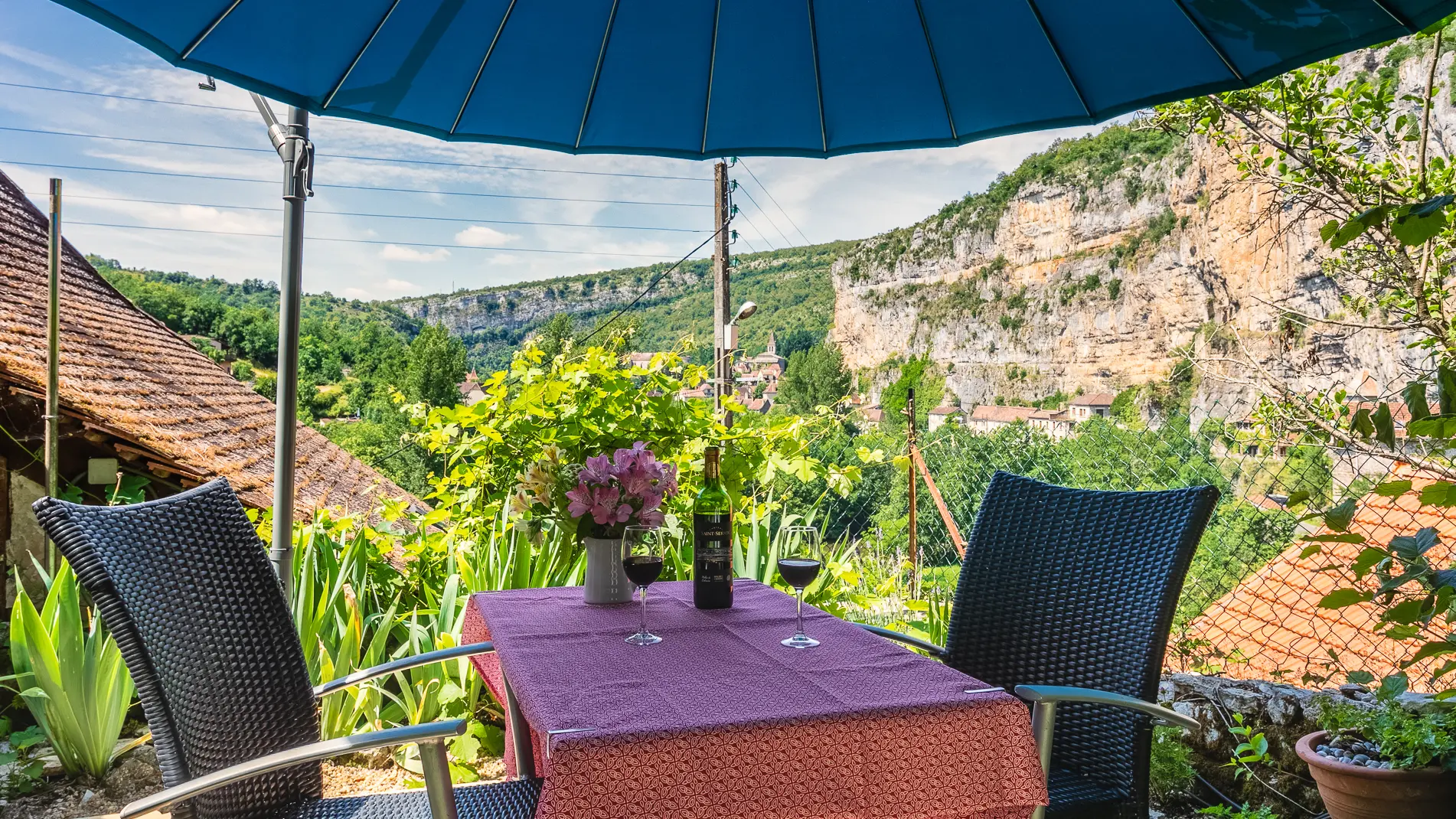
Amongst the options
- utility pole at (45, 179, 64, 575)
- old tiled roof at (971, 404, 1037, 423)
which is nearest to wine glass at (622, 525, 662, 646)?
utility pole at (45, 179, 64, 575)

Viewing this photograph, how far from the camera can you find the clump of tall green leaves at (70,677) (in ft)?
6.86

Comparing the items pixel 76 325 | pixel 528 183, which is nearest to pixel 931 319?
pixel 528 183

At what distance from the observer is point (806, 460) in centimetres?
287

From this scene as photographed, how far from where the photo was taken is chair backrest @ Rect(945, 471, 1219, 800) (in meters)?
1.33

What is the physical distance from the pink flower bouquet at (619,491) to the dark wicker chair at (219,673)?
1.38ft

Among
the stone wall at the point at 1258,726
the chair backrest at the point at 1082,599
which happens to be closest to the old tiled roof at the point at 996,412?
the stone wall at the point at 1258,726

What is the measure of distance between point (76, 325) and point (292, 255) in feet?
10.4

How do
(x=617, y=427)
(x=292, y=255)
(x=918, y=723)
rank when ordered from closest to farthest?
(x=918, y=723) → (x=292, y=255) → (x=617, y=427)

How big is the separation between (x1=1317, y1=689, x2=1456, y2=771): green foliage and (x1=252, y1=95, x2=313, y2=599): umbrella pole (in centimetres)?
214

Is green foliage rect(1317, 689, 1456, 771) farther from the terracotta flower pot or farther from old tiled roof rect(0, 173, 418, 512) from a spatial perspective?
old tiled roof rect(0, 173, 418, 512)

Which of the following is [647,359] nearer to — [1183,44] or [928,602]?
[928,602]

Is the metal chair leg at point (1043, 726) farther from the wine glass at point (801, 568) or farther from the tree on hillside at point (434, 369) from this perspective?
the tree on hillside at point (434, 369)

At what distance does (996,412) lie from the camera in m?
46.6

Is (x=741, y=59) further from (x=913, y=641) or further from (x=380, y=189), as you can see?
(x=380, y=189)
